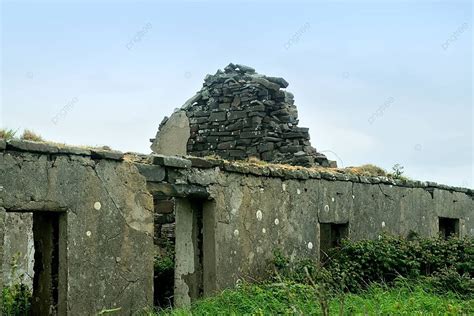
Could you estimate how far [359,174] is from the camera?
36.2 ft

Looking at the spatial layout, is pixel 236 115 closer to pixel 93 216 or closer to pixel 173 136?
pixel 173 136

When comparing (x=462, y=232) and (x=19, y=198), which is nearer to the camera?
(x=19, y=198)

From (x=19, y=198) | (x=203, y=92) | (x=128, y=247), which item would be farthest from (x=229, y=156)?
(x=19, y=198)

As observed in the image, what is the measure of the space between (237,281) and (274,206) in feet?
4.12

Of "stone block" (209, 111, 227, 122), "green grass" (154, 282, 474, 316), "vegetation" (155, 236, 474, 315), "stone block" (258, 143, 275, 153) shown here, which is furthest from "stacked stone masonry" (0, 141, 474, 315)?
"stone block" (209, 111, 227, 122)

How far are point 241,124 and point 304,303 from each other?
254 inches

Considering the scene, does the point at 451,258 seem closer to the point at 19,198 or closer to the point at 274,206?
the point at 274,206

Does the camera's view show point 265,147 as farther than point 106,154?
Yes

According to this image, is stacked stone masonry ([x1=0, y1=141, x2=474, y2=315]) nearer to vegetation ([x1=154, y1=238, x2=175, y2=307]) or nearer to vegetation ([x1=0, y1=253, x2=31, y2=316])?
vegetation ([x1=154, y1=238, x2=175, y2=307])

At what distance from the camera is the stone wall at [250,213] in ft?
26.5

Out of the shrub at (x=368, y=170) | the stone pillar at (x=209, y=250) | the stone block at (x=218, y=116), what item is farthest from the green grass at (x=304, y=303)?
the stone block at (x=218, y=116)

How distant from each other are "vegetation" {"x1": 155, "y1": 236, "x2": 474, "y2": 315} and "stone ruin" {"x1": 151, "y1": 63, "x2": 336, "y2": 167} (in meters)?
2.83

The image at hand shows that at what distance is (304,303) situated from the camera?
23.4 ft

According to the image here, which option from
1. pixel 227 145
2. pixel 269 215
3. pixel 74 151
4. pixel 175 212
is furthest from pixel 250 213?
pixel 227 145
